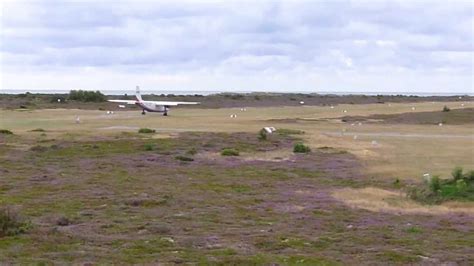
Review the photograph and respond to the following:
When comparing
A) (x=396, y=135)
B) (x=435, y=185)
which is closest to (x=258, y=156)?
(x=435, y=185)

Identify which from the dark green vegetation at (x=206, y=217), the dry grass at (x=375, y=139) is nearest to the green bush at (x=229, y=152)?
the dark green vegetation at (x=206, y=217)

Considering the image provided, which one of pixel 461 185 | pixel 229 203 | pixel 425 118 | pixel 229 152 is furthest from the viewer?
pixel 425 118

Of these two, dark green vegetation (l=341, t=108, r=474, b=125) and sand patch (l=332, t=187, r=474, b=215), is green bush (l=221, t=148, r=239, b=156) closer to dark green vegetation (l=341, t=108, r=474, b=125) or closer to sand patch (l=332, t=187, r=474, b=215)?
sand patch (l=332, t=187, r=474, b=215)

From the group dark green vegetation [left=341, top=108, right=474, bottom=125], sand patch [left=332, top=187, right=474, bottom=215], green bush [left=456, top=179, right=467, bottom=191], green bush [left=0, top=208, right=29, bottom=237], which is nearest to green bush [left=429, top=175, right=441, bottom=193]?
green bush [left=456, top=179, right=467, bottom=191]

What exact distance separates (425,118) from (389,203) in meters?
48.6

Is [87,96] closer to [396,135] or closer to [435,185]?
[396,135]

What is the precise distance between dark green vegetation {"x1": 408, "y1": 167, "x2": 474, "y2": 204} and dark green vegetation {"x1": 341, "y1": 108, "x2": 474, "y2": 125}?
43.2m

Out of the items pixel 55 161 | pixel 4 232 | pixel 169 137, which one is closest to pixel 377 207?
pixel 4 232

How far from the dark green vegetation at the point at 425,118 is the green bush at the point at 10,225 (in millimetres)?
51671

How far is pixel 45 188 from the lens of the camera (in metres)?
23.2

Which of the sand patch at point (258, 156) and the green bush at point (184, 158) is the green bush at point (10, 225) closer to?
the green bush at point (184, 158)

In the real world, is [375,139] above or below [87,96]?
below

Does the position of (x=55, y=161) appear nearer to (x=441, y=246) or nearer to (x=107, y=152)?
(x=107, y=152)

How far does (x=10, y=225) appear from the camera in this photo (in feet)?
52.0
